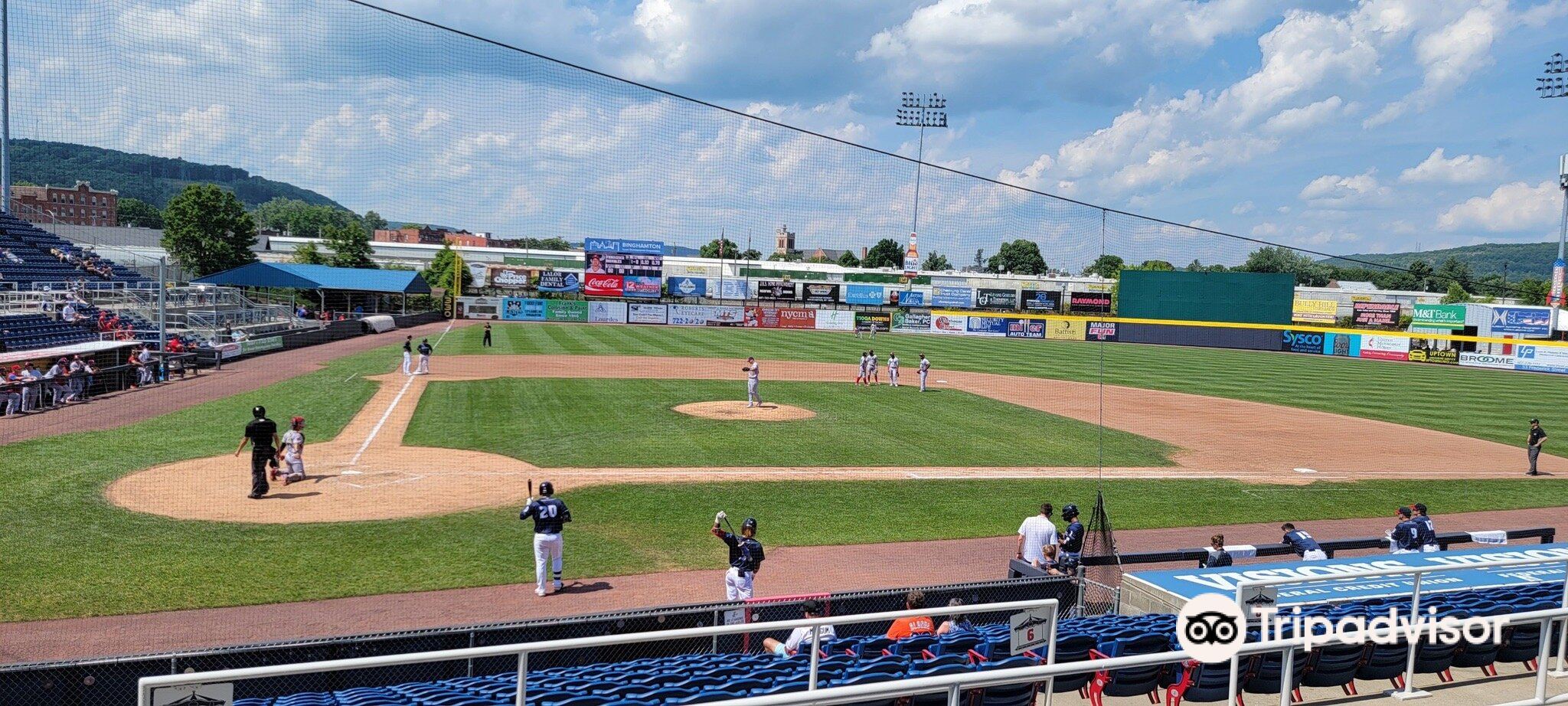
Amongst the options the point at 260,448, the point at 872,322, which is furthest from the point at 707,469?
the point at 872,322

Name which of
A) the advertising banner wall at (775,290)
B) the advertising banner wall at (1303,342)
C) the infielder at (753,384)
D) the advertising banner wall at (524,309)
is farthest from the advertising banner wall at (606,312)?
the advertising banner wall at (1303,342)

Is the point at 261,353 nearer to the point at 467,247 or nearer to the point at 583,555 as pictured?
the point at 467,247

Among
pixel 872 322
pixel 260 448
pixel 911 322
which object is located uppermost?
pixel 911 322

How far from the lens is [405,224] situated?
499 inches

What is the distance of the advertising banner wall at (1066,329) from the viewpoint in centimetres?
7275

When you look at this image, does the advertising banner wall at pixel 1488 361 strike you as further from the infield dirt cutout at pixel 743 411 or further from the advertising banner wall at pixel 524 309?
the advertising banner wall at pixel 524 309

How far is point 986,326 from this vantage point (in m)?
74.6

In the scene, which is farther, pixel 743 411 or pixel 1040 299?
pixel 1040 299

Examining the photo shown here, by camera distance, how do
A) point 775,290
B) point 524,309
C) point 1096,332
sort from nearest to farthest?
point 524,309 < point 1096,332 < point 775,290

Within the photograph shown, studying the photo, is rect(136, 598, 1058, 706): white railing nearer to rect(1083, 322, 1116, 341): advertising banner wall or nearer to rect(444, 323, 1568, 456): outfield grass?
rect(444, 323, 1568, 456): outfield grass

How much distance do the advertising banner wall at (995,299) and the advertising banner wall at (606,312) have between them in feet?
109

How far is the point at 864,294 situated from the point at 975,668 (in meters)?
77.8

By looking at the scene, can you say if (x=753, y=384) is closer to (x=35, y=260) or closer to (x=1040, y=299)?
(x=35, y=260)

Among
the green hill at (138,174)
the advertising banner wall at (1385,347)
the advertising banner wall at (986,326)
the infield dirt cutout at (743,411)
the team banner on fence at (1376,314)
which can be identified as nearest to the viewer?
the green hill at (138,174)
